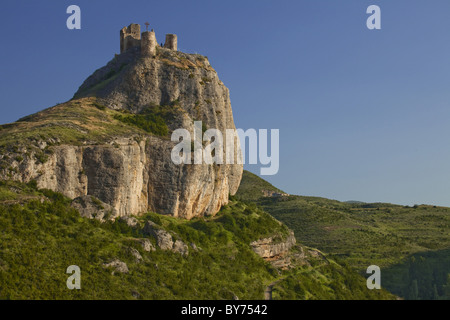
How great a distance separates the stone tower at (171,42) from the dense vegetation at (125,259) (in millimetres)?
25946

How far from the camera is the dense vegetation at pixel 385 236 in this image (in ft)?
333

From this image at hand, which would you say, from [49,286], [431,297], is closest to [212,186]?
[49,286]

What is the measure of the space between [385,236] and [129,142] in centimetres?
7769

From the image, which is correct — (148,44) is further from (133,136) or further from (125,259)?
(125,259)

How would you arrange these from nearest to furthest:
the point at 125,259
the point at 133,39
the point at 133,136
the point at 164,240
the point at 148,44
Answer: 1. the point at 125,259
2. the point at 164,240
3. the point at 133,136
4. the point at 148,44
5. the point at 133,39

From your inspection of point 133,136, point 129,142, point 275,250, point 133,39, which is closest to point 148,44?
point 133,39

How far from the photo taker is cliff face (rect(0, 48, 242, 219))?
5819cm

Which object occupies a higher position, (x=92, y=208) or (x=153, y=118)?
(x=153, y=118)

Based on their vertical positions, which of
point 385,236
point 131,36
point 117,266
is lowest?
point 117,266

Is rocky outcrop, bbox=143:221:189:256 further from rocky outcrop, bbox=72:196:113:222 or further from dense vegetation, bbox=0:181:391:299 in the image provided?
rocky outcrop, bbox=72:196:113:222

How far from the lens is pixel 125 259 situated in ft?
178

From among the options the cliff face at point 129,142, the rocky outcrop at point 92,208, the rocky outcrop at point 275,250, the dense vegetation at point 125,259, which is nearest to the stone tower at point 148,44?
the cliff face at point 129,142

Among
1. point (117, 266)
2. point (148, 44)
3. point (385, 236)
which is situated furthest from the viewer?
point (385, 236)

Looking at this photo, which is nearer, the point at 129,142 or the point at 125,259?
the point at 125,259
